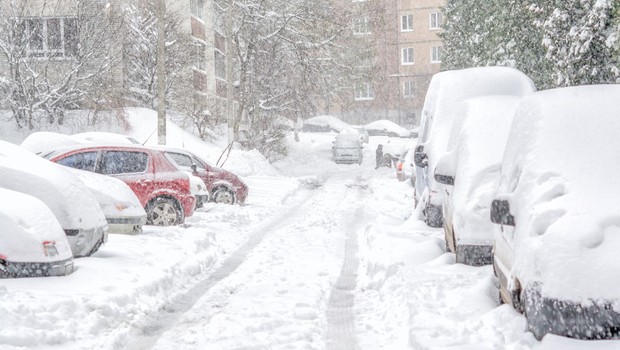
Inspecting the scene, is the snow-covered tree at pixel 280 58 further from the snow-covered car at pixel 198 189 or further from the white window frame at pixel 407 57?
the white window frame at pixel 407 57

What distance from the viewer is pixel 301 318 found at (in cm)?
798

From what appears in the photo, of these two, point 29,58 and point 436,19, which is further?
point 436,19

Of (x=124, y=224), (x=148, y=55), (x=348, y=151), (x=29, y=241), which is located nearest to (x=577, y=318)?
(x=29, y=241)

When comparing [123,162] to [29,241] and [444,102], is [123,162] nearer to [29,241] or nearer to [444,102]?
[444,102]

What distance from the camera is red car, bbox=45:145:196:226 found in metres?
14.7

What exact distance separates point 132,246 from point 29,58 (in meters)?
19.9

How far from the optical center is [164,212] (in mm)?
15453

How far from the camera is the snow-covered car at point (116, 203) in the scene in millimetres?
12797

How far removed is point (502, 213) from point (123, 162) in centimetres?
1018

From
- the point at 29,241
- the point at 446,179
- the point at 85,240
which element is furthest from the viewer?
the point at 85,240

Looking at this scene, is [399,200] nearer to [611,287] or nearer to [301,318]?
[301,318]

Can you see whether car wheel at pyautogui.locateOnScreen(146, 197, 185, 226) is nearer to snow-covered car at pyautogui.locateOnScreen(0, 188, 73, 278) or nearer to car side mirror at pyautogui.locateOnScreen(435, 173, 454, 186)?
snow-covered car at pyautogui.locateOnScreen(0, 188, 73, 278)

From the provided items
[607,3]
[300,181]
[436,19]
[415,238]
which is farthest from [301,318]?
[436,19]

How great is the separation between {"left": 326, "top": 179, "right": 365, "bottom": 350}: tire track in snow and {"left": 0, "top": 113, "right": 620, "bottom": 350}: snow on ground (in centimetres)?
1
